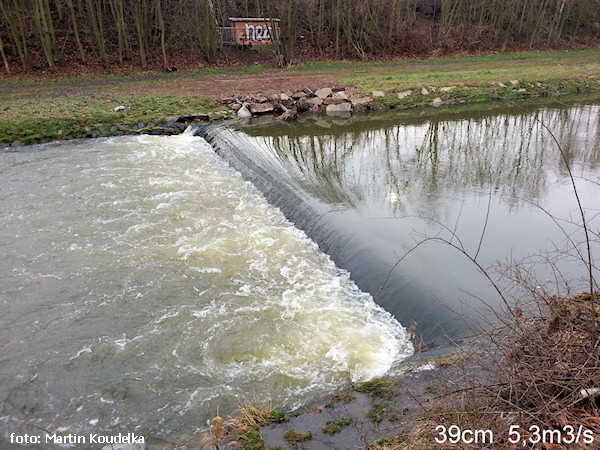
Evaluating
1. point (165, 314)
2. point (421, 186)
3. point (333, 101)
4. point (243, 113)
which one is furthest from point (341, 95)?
point (165, 314)

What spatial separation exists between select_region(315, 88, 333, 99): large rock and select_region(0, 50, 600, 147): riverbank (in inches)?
31.6

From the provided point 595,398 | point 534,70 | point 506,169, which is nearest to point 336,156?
point 506,169

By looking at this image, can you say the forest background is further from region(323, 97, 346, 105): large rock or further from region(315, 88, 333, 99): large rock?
region(323, 97, 346, 105): large rock

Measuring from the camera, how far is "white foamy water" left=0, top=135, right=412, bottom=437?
5.62 meters

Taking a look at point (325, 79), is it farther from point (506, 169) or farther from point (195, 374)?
point (195, 374)

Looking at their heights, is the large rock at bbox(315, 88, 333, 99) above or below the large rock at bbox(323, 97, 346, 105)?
above

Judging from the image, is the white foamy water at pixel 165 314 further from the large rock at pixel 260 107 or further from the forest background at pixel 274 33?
the forest background at pixel 274 33

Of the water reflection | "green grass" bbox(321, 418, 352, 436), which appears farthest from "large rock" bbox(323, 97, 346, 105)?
"green grass" bbox(321, 418, 352, 436)

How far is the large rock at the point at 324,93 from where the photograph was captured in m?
21.2

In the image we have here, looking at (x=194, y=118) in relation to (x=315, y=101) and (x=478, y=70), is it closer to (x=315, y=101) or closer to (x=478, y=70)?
(x=315, y=101)

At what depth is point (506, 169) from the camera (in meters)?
12.0

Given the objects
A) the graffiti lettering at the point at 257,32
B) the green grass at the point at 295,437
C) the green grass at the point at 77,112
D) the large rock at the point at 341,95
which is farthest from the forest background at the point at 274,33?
the green grass at the point at 295,437

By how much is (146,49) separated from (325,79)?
37.1ft

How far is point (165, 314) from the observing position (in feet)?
23.6
